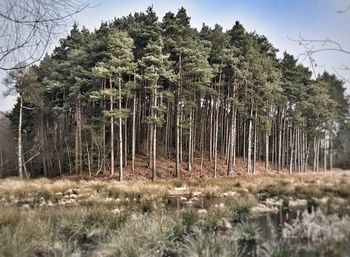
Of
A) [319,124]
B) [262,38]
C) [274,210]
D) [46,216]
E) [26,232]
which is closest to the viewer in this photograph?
[26,232]

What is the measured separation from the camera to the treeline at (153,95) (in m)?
32.4

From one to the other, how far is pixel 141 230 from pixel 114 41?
2595 cm

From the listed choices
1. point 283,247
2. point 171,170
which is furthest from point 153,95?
point 283,247

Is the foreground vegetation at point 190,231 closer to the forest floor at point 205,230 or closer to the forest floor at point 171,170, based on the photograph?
the forest floor at point 205,230

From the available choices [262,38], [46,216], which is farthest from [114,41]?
[46,216]

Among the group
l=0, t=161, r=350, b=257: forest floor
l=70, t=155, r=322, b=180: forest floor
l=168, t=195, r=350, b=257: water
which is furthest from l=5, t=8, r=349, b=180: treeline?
l=168, t=195, r=350, b=257: water

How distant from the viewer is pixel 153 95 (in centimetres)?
3291

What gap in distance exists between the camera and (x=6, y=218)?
865 cm

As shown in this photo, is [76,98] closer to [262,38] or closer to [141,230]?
[262,38]

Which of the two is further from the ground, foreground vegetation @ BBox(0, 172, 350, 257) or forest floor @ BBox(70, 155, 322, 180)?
foreground vegetation @ BBox(0, 172, 350, 257)

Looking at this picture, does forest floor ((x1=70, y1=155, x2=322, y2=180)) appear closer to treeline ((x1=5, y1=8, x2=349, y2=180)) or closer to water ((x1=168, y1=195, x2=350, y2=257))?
treeline ((x1=5, y1=8, x2=349, y2=180))

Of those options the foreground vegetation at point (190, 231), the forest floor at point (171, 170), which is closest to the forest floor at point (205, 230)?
the foreground vegetation at point (190, 231)

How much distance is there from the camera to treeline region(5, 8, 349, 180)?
106ft

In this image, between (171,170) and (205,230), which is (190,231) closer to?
(205,230)
